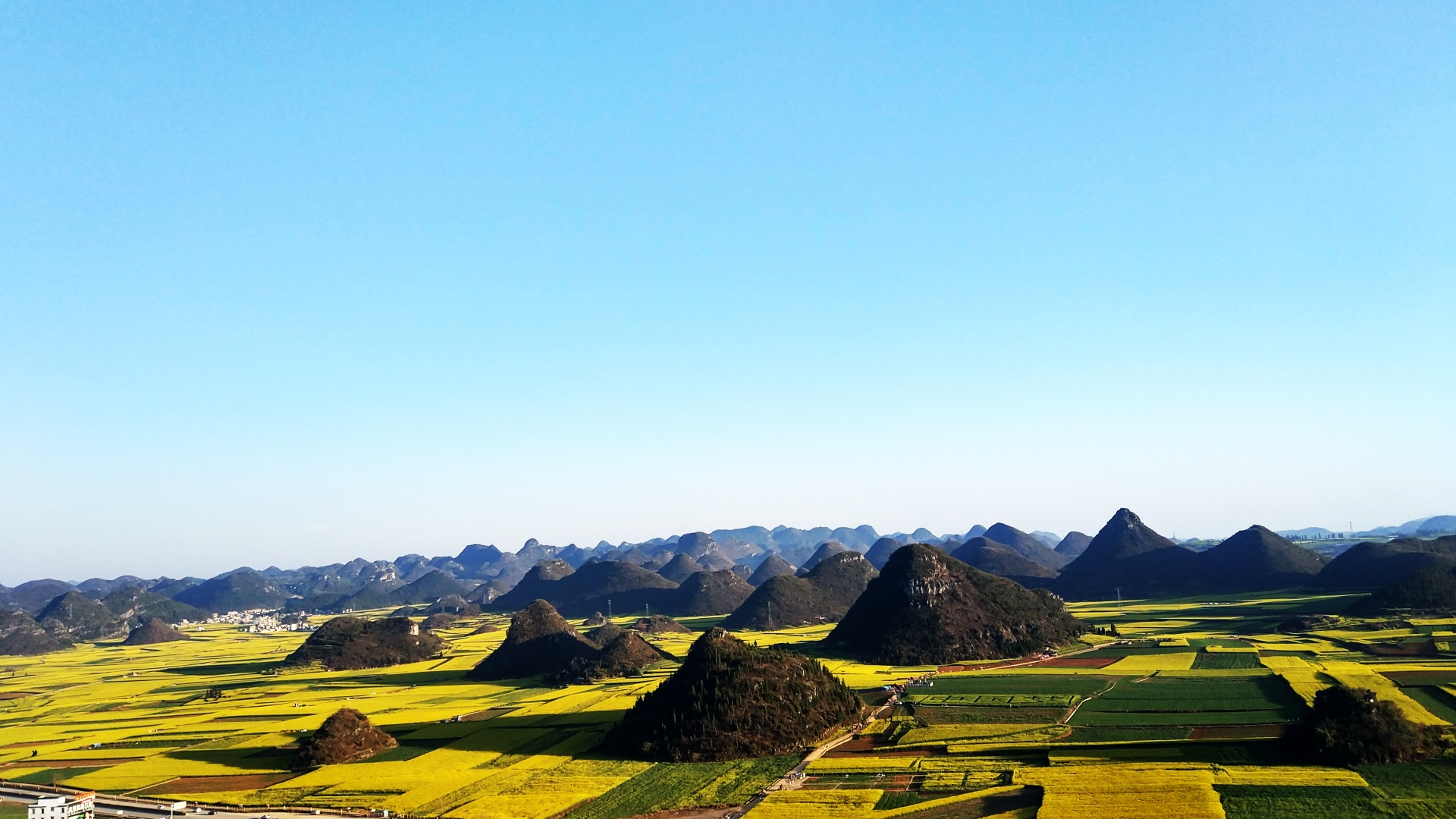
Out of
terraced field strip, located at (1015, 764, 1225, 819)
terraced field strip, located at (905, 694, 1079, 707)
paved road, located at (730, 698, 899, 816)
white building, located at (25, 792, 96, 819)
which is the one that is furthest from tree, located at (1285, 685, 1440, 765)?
white building, located at (25, 792, 96, 819)

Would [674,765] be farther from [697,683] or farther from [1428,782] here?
[1428,782]

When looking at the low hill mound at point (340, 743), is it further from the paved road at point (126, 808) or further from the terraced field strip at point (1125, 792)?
the terraced field strip at point (1125, 792)

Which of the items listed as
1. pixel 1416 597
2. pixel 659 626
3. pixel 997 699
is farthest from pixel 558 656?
pixel 1416 597

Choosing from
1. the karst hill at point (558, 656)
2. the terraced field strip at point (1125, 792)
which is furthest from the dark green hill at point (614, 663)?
the terraced field strip at point (1125, 792)

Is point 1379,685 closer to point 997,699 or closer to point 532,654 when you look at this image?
point 997,699

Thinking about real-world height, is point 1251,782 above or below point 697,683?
below

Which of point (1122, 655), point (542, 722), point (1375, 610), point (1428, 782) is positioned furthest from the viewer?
point (1375, 610)

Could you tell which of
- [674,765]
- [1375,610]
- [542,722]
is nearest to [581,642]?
[542,722]
